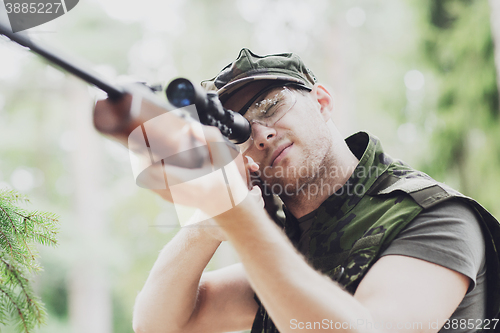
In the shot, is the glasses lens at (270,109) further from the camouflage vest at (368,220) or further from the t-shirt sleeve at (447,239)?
the t-shirt sleeve at (447,239)

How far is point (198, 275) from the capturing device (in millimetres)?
1567

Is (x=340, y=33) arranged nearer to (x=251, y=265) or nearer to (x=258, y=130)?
(x=258, y=130)

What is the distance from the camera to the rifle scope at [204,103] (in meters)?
0.91

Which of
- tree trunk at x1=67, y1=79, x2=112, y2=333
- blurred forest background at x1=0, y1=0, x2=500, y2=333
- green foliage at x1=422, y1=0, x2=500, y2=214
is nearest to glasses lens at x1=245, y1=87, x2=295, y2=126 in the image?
green foliage at x1=422, y1=0, x2=500, y2=214

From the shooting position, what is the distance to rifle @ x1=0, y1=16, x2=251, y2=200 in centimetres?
76

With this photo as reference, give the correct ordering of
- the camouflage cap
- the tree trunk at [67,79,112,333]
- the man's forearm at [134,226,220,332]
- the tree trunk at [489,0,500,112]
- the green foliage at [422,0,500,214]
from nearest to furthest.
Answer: the man's forearm at [134,226,220,332] < the camouflage cap < the tree trunk at [489,0,500,112] < the green foliage at [422,0,500,214] < the tree trunk at [67,79,112,333]

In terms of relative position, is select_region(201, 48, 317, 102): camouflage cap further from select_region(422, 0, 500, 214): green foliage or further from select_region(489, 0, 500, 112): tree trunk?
select_region(422, 0, 500, 214): green foliage

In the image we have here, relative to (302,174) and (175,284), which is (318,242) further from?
(175,284)

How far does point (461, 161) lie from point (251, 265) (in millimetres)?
4340

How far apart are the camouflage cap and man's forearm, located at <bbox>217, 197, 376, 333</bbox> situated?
2.80 ft

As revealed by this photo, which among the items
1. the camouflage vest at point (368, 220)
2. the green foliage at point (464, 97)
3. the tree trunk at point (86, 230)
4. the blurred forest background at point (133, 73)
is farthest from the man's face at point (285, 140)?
the tree trunk at point (86, 230)

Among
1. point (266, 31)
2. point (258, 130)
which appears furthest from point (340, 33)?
point (258, 130)

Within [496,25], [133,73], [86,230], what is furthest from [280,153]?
[86,230]

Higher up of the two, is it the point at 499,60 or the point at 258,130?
the point at 499,60
